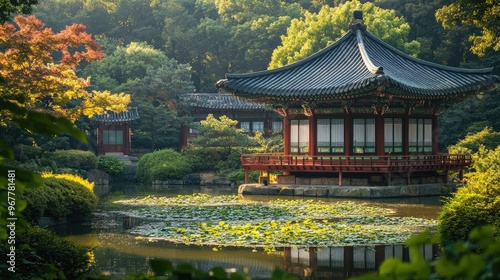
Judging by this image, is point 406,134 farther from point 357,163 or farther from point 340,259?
point 340,259

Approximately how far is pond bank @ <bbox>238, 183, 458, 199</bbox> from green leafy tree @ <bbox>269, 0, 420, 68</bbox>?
18372 mm

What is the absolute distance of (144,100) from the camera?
168 ft

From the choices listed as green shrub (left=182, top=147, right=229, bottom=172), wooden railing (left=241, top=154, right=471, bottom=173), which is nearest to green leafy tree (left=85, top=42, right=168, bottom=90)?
green shrub (left=182, top=147, right=229, bottom=172)

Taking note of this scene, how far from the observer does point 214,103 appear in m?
52.1

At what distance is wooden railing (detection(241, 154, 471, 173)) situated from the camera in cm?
2872

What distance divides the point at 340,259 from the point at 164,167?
2589 cm

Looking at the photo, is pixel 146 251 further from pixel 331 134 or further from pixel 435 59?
pixel 435 59

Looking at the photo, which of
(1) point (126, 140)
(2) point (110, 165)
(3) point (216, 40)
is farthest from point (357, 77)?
(3) point (216, 40)

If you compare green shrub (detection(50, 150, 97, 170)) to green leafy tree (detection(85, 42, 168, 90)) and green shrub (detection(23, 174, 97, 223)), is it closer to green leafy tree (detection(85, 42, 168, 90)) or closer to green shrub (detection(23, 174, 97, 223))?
green leafy tree (detection(85, 42, 168, 90))

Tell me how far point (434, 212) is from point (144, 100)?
32.1m

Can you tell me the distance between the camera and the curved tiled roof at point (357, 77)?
28891 mm

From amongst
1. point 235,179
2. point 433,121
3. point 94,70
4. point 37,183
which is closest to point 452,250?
point 37,183

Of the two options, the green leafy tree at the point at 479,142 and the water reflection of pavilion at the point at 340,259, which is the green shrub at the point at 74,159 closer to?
the green leafy tree at the point at 479,142

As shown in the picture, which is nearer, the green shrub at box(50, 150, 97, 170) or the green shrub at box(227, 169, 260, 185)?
the green shrub at box(227, 169, 260, 185)
